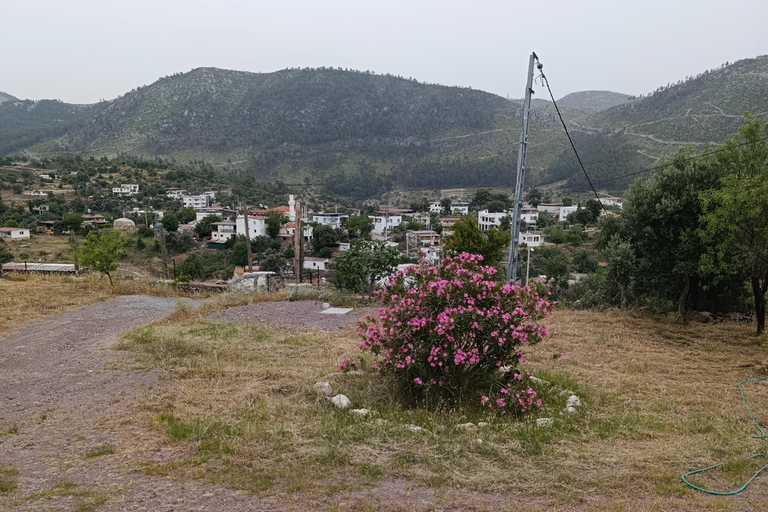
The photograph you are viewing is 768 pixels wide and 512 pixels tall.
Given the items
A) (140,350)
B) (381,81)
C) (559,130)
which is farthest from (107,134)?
(140,350)

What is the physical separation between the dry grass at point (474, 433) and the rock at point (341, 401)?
10 centimetres

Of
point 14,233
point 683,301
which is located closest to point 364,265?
point 683,301

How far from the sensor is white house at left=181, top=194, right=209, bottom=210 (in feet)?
205

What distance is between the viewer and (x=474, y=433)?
4.65m

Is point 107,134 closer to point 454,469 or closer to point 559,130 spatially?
point 559,130

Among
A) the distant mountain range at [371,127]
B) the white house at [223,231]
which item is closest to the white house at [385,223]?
the white house at [223,231]

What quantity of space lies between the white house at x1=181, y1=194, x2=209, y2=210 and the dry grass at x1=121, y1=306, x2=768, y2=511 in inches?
2322

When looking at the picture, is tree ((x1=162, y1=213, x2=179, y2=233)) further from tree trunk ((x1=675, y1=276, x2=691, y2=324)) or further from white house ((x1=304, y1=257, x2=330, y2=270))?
tree trunk ((x1=675, y1=276, x2=691, y2=324))

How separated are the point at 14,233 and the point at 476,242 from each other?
42.5m

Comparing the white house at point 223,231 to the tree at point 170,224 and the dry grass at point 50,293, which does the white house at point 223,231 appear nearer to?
the tree at point 170,224

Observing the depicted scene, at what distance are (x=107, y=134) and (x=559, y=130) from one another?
106 m

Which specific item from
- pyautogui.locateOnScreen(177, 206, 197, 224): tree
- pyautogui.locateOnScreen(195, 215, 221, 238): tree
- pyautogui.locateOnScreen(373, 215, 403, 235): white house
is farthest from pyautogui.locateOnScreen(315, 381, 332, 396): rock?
pyautogui.locateOnScreen(177, 206, 197, 224): tree

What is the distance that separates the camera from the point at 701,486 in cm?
375

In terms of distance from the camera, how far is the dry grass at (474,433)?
370cm
